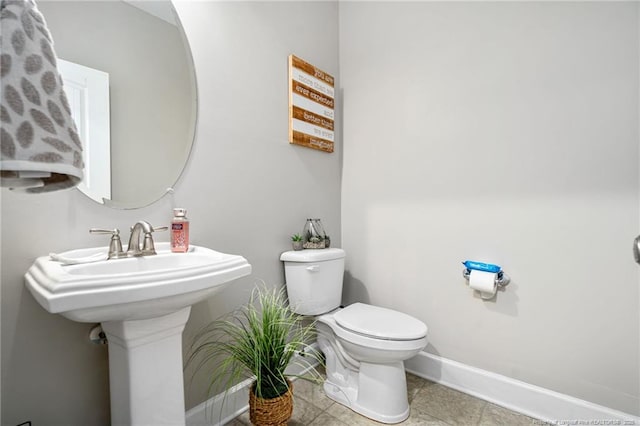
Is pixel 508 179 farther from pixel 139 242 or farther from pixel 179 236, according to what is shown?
pixel 139 242

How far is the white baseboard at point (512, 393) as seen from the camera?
1312 mm

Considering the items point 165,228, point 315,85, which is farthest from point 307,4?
point 165,228

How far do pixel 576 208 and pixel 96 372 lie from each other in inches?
79.5

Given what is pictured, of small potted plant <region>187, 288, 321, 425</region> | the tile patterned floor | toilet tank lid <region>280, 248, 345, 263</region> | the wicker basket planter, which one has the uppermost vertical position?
toilet tank lid <region>280, 248, 345, 263</region>

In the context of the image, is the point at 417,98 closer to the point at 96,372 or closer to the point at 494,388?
the point at 494,388

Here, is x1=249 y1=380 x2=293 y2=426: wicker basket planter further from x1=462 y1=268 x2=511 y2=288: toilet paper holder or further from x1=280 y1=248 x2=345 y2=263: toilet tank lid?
x1=462 y1=268 x2=511 y2=288: toilet paper holder

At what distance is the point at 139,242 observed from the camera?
3.34 feet

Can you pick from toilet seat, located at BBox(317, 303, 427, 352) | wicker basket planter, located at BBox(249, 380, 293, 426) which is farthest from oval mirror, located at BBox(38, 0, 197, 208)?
toilet seat, located at BBox(317, 303, 427, 352)

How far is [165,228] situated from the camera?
1.16m

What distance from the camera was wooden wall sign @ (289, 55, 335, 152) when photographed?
171 centimetres

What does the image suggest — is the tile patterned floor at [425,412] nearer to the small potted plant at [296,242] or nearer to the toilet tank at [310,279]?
the toilet tank at [310,279]

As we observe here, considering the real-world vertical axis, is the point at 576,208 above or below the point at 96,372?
above

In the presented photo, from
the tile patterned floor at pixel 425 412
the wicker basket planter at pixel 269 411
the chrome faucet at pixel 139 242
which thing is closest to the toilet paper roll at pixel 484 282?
the tile patterned floor at pixel 425 412

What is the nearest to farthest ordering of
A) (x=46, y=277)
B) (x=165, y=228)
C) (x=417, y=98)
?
(x=46, y=277), (x=165, y=228), (x=417, y=98)
